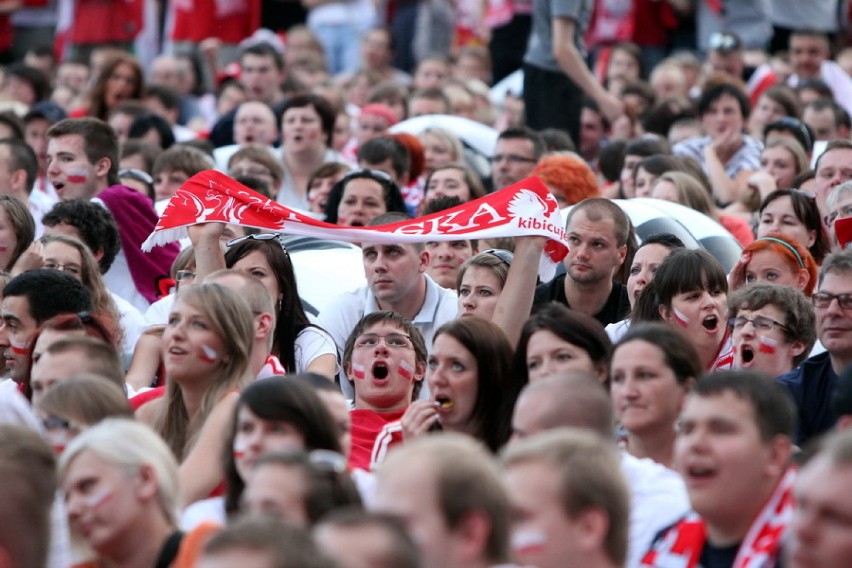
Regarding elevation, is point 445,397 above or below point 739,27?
below

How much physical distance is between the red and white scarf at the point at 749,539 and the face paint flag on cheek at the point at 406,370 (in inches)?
97.1

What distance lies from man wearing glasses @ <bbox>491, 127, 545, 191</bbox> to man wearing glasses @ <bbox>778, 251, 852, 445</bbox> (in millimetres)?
4710

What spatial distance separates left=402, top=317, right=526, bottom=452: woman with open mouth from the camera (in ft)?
20.4

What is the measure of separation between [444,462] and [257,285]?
2890 mm

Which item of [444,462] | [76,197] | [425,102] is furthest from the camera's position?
[425,102]

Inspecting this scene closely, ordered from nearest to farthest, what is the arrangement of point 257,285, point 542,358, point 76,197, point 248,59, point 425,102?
point 542,358
point 257,285
point 76,197
point 425,102
point 248,59

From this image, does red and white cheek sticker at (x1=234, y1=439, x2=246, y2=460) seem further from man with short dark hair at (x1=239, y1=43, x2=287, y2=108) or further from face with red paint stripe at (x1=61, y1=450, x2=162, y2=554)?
man with short dark hair at (x1=239, y1=43, x2=287, y2=108)

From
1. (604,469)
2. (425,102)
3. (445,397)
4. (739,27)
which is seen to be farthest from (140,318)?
(739,27)

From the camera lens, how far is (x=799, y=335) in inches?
278

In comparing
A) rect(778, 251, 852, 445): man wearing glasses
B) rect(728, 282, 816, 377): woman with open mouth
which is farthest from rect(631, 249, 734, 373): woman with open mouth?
rect(778, 251, 852, 445): man wearing glasses

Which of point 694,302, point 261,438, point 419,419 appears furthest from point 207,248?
point 261,438

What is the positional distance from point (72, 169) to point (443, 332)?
4.43 m

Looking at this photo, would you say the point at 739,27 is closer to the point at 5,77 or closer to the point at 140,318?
the point at 5,77

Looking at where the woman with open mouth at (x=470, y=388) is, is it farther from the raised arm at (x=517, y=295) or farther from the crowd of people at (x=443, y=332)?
the raised arm at (x=517, y=295)
